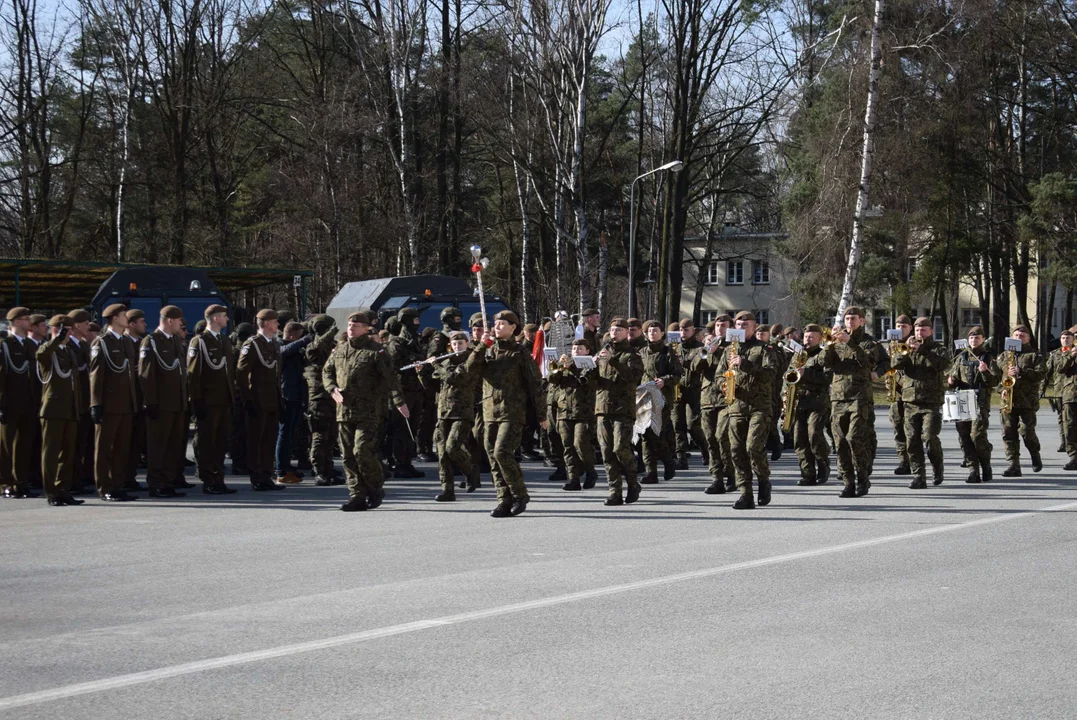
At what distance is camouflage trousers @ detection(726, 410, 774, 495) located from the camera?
12.6 m

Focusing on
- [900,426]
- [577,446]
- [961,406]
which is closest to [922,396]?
[961,406]

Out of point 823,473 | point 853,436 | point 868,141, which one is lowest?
point 823,473

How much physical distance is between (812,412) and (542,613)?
7.96 meters

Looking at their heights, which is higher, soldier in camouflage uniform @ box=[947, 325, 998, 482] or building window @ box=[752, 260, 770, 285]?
building window @ box=[752, 260, 770, 285]

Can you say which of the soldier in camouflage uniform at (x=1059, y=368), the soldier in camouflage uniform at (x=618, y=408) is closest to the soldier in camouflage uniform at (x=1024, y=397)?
the soldier in camouflage uniform at (x=1059, y=368)

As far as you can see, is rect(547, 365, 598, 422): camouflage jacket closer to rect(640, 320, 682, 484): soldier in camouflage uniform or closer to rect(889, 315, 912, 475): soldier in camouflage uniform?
rect(640, 320, 682, 484): soldier in camouflage uniform

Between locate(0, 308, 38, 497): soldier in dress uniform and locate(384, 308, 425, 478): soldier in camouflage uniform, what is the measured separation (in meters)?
4.12

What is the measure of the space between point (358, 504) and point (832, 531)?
441cm

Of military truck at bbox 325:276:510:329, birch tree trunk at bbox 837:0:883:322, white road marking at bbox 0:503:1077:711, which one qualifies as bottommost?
white road marking at bbox 0:503:1077:711

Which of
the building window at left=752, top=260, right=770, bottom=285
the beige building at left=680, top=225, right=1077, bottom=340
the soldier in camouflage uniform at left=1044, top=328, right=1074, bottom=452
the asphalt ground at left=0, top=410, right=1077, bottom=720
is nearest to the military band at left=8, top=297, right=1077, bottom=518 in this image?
the soldier in camouflage uniform at left=1044, top=328, right=1074, bottom=452

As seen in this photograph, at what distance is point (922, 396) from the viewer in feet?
48.5

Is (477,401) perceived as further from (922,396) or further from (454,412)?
(922,396)

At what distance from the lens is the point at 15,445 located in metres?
13.9

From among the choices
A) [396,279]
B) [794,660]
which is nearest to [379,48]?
[396,279]
